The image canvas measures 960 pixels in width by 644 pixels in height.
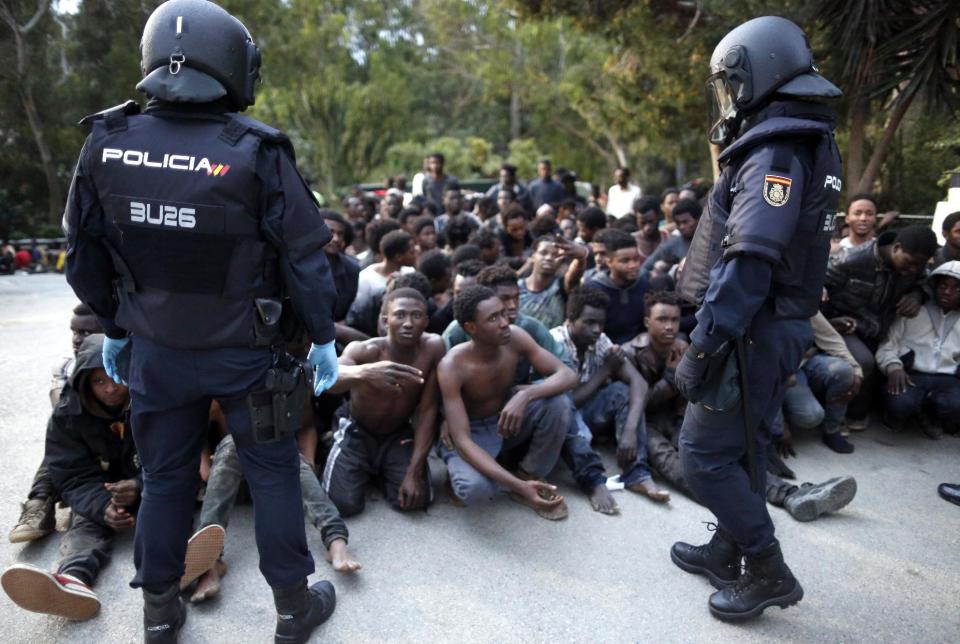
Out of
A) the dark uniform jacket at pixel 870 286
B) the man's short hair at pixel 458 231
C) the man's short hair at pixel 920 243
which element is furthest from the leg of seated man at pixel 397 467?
the man's short hair at pixel 458 231

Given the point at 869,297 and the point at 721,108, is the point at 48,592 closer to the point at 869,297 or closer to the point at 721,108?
the point at 721,108

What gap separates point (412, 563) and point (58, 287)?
9059 mm

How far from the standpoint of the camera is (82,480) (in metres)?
3.08

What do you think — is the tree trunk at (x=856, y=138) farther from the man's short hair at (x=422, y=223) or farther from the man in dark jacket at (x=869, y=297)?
the man's short hair at (x=422, y=223)

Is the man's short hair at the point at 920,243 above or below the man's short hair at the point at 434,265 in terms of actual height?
above

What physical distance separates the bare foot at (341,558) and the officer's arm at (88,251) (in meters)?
1.25

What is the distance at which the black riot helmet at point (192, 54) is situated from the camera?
225 cm

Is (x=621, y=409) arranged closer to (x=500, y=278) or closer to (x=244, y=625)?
→ (x=500, y=278)

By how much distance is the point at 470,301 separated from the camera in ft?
11.6

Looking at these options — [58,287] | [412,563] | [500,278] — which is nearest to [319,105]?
[58,287]

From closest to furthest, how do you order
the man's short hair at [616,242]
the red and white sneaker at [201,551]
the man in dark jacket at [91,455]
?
the red and white sneaker at [201,551], the man in dark jacket at [91,455], the man's short hair at [616,242]

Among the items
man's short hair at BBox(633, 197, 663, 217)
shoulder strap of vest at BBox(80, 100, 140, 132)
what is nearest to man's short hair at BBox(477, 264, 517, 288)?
shoulder strap of vest at BBox(80, 100, 140, 132)

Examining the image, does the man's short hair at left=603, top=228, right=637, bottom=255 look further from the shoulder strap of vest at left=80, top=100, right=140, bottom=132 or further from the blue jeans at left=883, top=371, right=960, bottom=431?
the shoulder strap of vest at left=80, top=100, right=140, bottom=132

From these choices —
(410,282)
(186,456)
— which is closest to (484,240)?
(410,282)
